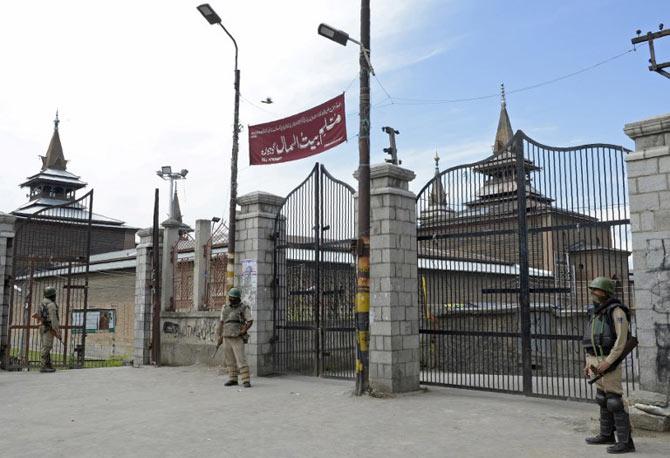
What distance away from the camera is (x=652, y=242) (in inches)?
298

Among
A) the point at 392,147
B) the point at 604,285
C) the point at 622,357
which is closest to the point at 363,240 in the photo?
the point at 604,285

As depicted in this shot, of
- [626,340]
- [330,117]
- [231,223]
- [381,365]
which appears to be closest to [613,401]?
[626,340]

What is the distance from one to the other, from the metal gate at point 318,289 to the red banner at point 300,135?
80 centimetres

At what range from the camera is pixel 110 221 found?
53594 millimetres

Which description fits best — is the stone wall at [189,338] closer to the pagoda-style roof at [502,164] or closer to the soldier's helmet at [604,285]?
the pagoda-style roof at [502,164]

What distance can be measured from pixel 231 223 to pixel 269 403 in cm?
474

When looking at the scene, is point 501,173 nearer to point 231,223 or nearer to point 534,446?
point 534,446

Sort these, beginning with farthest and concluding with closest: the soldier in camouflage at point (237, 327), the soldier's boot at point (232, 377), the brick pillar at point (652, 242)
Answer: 1. the soldier's boot at point (232, 377)
2. the soldier in camouflage at point (237, 327)
3. the brick pillar at point (652, 242)

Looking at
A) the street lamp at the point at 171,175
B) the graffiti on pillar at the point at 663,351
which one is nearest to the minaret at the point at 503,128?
the street lamp at the point at 171,175

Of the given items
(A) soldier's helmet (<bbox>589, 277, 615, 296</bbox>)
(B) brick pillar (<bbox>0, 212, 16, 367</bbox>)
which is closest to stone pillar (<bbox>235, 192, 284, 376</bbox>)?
(B) brick pillar (<bbox>0, 212, 16, 367</bbox>)

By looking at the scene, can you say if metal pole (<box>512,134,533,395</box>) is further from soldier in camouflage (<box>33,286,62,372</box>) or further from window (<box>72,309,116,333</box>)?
window (<box>72,309,116,333</box>)

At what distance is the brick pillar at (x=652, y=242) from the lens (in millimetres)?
7309

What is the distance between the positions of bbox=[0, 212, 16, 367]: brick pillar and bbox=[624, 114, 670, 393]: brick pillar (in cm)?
1341

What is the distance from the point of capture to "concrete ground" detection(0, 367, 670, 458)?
6078 mm
